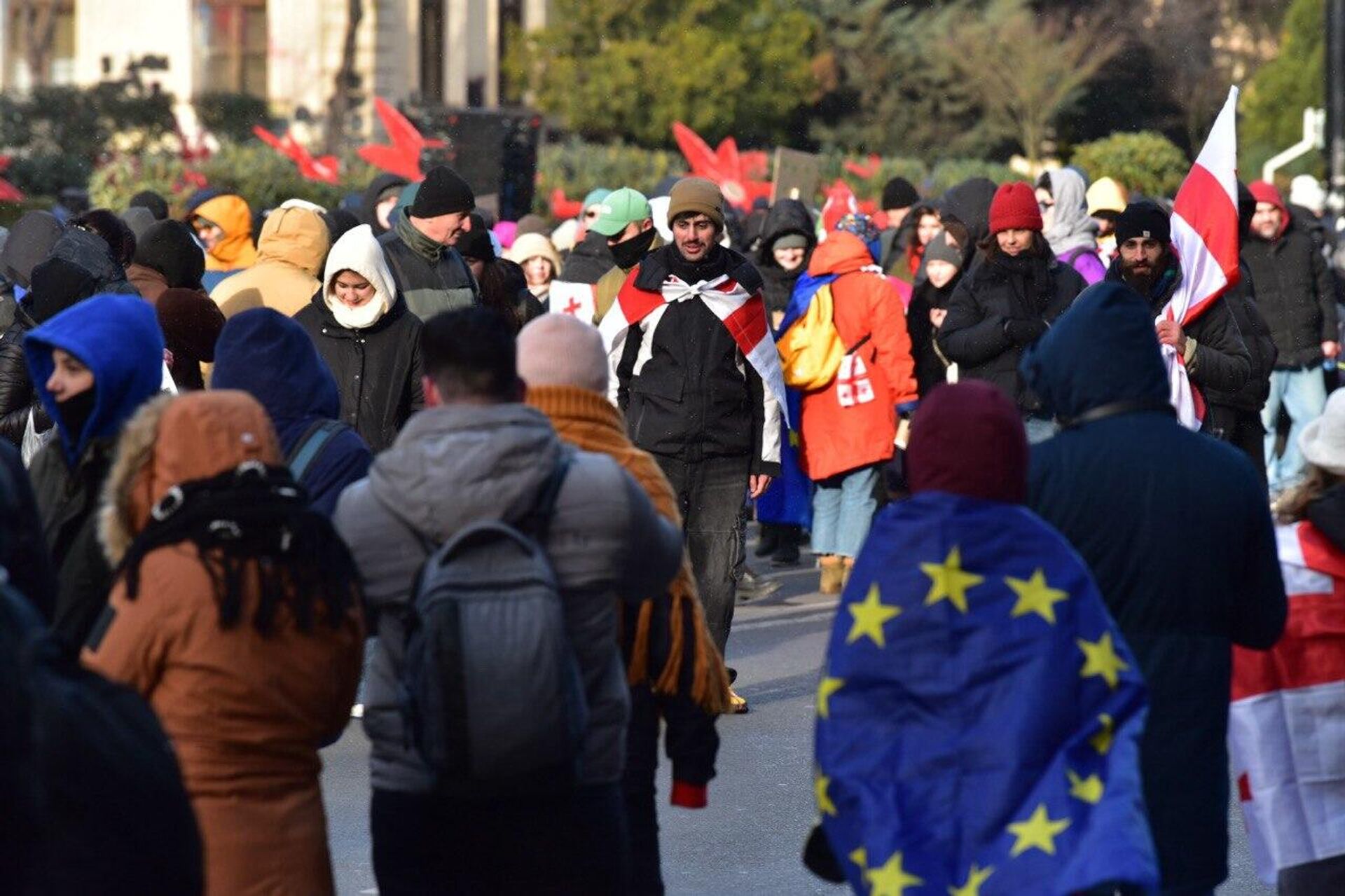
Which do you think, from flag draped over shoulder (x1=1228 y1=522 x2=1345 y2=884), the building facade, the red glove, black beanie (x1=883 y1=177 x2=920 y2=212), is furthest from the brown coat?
the building facade

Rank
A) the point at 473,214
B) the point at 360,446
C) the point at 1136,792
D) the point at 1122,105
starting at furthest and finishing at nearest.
→ 1. the point at 1122,105
2. the point at 473,214
3. the point at 360,446
4. the point at 1136,792

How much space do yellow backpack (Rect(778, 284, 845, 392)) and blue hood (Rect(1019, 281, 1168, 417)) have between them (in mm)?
6984

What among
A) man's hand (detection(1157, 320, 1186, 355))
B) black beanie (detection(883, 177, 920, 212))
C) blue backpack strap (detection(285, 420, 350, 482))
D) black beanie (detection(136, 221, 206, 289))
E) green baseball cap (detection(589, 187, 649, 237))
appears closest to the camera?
blue backpack strap (detection(285, 420, 350, 482))

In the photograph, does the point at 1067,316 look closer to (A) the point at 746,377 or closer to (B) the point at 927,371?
(A) the point at 746,377

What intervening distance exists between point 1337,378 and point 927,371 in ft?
15.0

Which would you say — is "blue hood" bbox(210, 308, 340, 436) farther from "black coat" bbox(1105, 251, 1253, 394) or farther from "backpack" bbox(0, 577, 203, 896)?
"black coat" bbox(1105, 251, 1253, 394)

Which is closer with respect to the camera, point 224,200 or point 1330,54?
point 224,200

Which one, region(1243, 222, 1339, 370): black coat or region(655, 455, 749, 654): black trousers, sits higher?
region(1243, 222, 1339, 370): black coat

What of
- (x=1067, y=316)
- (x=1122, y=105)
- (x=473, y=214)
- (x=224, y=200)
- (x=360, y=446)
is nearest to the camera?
(x=1067, y=316)

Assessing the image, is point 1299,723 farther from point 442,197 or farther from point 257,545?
point 442,197

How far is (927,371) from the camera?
1288 centimetres

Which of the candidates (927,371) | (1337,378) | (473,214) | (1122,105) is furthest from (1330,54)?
(473,214)

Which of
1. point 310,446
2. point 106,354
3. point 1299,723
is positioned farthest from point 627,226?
point 1299,723

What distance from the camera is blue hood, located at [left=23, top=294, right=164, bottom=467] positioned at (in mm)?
5078
